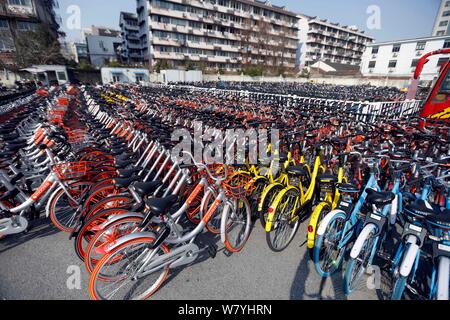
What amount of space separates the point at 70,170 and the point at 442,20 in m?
89.8

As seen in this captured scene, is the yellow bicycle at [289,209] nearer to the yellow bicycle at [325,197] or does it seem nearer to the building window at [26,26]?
the yellow bicycle at [325,197]

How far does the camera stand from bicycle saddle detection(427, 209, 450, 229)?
167cm

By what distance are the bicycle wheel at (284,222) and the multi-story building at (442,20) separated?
83655mm

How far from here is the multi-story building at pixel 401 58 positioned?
3591cm

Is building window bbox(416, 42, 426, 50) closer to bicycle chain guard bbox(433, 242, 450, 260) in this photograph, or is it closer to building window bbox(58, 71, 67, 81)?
bicycle chain guard bbox(433, 242, 450, 260)

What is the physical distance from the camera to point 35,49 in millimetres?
27797

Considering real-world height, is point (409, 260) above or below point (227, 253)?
above

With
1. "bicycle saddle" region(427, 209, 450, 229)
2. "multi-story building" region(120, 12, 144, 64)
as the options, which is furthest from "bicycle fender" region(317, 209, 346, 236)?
"multi-story building" region(120, 12, 144, 64)

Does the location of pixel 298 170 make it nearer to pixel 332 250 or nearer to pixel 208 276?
pixel 332 250

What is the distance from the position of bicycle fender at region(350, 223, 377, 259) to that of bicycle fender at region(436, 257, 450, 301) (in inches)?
19.1

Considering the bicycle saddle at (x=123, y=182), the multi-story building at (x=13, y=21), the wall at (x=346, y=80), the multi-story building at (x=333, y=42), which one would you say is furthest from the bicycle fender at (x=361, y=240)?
the multi-story building at (x=333, y=42)

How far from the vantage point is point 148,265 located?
2086mm

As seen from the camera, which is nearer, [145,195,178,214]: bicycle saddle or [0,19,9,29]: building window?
[145,195,178,214]: bicycle saddle

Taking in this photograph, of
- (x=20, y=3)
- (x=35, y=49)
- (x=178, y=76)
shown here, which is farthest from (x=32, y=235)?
(x=20, y=3)
